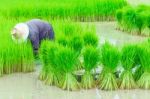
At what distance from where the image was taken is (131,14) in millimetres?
9500

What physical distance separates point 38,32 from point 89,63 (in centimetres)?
132

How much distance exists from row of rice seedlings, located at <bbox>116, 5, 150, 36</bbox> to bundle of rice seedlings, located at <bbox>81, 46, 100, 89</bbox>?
12.3 ft

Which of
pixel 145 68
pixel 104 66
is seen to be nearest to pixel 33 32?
pixel 104 66

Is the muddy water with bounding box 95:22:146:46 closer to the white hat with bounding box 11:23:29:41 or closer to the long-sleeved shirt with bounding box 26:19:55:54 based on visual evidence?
the long-sleeved shirt with bounding box 26:19:55:54

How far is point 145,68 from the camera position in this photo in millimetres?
5766

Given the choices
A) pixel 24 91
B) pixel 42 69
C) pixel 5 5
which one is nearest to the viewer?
pixel 24 91

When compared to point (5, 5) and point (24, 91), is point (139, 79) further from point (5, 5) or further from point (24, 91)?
point (5, 5)

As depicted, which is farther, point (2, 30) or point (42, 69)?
point (2, 30)

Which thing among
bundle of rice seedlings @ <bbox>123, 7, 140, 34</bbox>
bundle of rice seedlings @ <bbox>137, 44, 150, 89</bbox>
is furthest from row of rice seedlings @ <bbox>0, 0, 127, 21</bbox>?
bundle of rice seedlings @ <bbox>137, 44, 150, 89</bbox>

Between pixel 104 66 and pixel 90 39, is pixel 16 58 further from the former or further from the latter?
pixel 104 66

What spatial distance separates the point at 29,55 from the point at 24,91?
0.75m

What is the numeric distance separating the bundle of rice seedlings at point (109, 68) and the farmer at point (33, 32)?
1.18 m

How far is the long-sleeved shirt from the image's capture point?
21.4ft

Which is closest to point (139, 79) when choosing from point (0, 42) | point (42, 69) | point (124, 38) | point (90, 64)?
point (90, 64)
